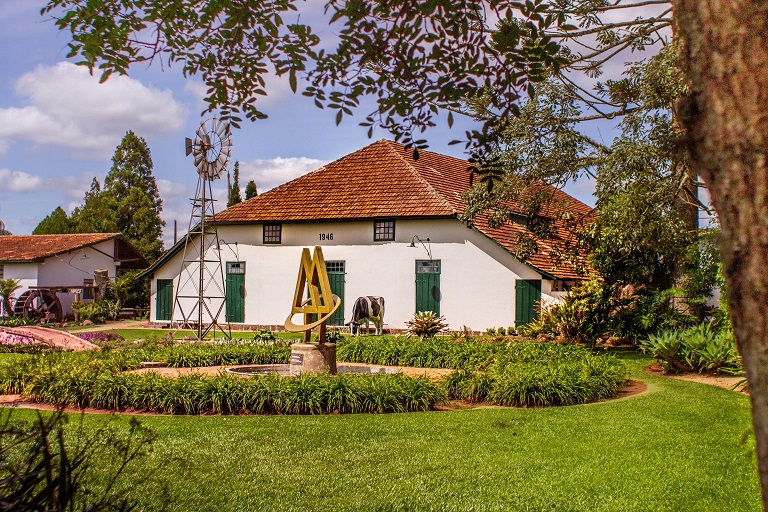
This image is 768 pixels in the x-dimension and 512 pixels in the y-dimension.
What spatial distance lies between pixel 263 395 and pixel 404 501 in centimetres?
432

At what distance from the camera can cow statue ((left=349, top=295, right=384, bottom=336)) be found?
23.6 meters

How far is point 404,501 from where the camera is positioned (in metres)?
5.75

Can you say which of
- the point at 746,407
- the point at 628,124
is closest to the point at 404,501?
the point at 746,407

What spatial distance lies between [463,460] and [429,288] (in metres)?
17.4

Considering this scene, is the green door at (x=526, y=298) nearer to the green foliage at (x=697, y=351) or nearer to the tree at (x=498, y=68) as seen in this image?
the green foliage at (x=697, y=351)

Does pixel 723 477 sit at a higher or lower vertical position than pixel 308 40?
lower

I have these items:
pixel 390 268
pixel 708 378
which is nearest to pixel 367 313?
pixel 390 268

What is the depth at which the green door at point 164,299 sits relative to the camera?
2814 centimetres

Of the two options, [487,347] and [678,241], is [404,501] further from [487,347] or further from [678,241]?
[678,241]

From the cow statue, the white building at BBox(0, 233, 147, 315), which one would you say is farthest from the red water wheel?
the cow statue

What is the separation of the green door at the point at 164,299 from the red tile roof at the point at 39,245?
31.0 feet

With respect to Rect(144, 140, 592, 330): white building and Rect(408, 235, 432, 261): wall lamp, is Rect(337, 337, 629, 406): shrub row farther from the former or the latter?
Rect(408, 235, 432, 261): wall lamp

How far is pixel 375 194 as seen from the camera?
26438mm

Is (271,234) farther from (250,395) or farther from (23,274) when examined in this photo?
(250,395)
